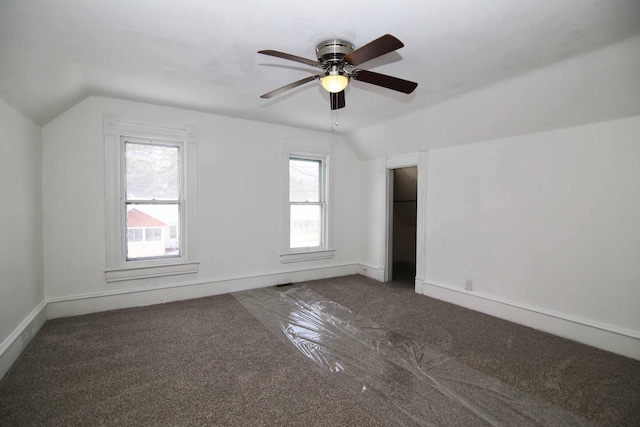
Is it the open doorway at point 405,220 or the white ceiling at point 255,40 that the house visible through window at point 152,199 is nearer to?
the white ceiling at point 255,40

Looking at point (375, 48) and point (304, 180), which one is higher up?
point (375, 48)

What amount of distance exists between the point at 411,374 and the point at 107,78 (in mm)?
3737

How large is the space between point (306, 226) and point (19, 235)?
11.0 ft

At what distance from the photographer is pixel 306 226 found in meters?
4.89

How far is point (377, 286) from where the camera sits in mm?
4535

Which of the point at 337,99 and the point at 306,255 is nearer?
the point at 337,99

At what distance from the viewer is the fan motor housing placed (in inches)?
81.2

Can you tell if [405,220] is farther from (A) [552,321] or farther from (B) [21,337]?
(B) [21,337]

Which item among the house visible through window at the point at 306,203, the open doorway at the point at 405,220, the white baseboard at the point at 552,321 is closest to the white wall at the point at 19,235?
the house visible through window at the point at 306,203

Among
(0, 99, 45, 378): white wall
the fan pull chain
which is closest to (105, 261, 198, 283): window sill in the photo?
(0, 99, 45, 378): white wall

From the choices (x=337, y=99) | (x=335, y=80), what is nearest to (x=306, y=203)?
(x=337, y=99)

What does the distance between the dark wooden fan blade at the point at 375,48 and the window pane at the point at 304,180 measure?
9.49 feet

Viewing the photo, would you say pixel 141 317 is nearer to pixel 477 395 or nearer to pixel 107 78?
pixel 107 78

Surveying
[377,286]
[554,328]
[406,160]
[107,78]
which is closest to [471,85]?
[406,160]
